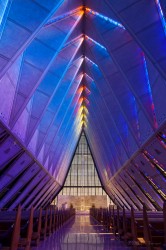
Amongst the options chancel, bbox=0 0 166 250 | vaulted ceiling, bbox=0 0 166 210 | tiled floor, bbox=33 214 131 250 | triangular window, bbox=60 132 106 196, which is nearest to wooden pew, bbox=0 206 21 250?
chancel, bbox=0 0 166 250

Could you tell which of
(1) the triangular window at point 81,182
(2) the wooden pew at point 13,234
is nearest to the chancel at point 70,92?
(2) the wooden pew at point 13,234

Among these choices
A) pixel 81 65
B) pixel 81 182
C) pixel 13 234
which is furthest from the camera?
pixel 81 182

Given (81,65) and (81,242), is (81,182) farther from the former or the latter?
(81,242)


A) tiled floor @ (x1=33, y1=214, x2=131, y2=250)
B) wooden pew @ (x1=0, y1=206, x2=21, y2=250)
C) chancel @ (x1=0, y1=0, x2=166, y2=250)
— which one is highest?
chancel @ (x1=0, y1=0, x2=166, y2=250)

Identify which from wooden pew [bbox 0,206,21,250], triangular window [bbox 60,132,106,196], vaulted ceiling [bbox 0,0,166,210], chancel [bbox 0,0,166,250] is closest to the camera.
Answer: wooden pew [bbox 0,206,21,250]

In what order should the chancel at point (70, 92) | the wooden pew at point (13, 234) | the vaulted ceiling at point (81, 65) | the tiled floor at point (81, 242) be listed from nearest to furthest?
the wooden pew at point (13, 234), the tiled floor at point (81, 242), the chancel at point (70, 92), the vaulted ceiling at point (81, 65)

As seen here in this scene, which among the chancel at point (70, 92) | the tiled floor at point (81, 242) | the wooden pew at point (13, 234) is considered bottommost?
the tiled floor at point (81, 242)

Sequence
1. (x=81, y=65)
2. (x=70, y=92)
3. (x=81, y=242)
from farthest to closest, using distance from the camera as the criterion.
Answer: (x=70, y=92), (x=81, y=65), (x=81, y=242)

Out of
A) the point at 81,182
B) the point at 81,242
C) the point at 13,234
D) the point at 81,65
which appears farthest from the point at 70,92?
the point at 81,182

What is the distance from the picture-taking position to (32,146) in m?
15.7

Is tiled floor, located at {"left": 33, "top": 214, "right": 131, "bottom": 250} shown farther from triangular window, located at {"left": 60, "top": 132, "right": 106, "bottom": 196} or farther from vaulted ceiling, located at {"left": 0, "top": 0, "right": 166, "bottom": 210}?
triangular window, located at {"left": 60, "top": 132, "right": 106, "bottom": 196}

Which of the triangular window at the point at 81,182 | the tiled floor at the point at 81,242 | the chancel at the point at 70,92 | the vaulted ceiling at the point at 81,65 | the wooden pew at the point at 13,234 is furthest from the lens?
the triangular window at the point at 81,182

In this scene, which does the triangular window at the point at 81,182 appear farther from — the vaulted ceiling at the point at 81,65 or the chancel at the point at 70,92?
the vaulted ceiling at the point at 81,65

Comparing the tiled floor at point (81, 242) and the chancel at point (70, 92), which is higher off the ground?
the chancel at point (70, 92)
